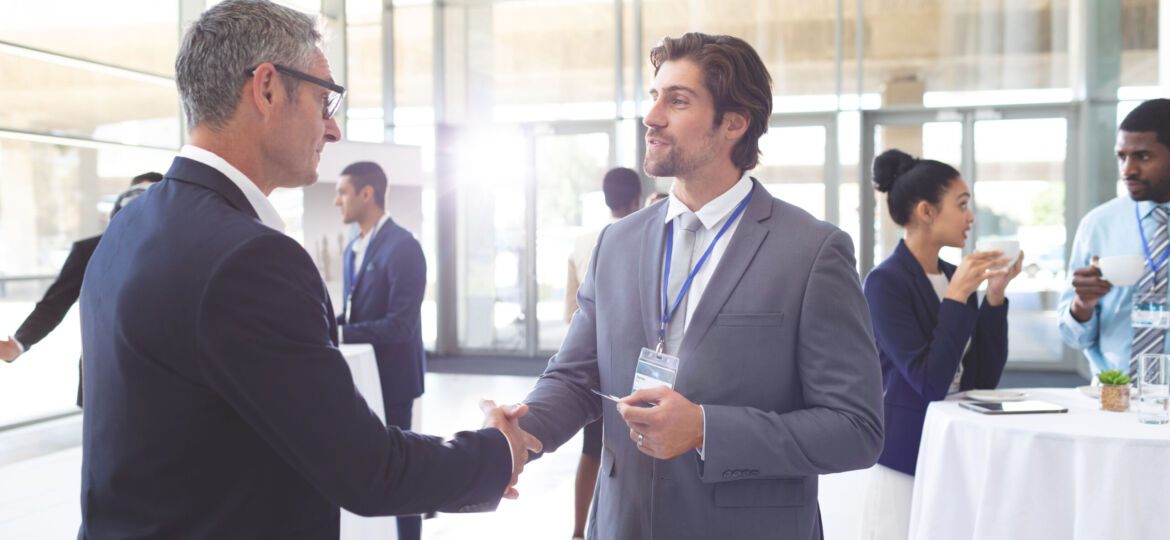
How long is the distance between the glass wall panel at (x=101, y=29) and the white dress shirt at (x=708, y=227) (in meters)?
6.51

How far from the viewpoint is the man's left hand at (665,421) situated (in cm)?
142

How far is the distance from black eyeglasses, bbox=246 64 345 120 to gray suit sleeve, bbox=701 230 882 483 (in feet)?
2.90

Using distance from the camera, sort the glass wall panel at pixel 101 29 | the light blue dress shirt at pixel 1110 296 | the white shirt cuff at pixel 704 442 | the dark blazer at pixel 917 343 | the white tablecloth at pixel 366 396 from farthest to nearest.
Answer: the glass wall panel at pixel 101 29, the white tablecloth at pixel 366 396, the light blue dress shirt at pixel 1110 296, the dark blazer at pixel 917 343, the white shirt cuff at pixel 704 442

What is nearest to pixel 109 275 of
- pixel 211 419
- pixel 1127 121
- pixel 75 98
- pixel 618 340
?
pixel 211 419

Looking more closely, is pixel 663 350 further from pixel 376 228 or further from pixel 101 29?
pixel 101 29

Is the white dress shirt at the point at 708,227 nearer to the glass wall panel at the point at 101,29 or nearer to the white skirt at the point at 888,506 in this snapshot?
the white skirt at the point at 888,506

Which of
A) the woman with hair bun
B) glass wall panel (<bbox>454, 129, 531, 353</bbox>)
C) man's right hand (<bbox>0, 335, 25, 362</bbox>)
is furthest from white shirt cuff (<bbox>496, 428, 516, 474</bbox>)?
glass wall panel (<bbox>454, 129, 531, 353</bbox>)

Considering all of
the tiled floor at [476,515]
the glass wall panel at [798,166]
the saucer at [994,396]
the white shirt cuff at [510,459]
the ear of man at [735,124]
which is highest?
the glass wall panel at [798,166]

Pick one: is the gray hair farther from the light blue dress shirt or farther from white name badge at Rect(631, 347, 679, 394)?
the light blue dress shirt

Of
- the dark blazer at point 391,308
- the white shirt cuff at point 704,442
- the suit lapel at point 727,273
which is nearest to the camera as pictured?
the white shirt cuff at point 704,442

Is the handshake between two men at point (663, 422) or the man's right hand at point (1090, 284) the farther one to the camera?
the man's right hand at point (1090, 284)

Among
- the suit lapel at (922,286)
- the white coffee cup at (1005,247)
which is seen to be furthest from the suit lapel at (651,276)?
the white coffee cup at (1005,247)

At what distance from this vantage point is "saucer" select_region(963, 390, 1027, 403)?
2.69 metres

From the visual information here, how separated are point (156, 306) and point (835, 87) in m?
8.71
